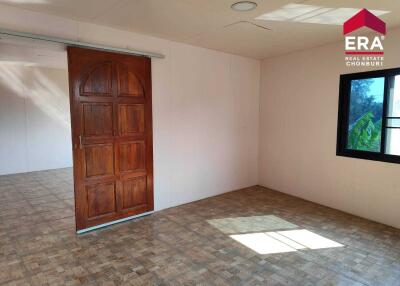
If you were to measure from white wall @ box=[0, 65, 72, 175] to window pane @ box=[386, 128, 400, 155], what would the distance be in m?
7.37

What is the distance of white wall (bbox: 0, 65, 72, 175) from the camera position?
6.48m

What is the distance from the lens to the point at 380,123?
3.70m

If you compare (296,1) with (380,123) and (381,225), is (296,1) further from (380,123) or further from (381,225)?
(381,225)

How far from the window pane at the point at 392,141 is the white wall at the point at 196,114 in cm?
238

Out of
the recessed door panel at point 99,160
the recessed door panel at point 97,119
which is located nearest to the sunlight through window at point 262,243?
the recessed door panel at point 99,160

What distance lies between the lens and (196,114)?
4.52m

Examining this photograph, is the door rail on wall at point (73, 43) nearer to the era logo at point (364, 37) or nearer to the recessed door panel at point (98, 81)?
the recessed door panel at point (98, 81)

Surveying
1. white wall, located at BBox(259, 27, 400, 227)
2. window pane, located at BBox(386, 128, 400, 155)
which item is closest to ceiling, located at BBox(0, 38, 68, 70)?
white wall, located at BBox(259, 27, 400, 227)

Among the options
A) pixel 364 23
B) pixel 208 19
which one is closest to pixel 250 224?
pixel 208 19

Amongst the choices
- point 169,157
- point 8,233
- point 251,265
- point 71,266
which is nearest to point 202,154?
point 169,157

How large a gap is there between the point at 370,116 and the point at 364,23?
4.32 ft

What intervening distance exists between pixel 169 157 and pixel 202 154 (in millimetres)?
706

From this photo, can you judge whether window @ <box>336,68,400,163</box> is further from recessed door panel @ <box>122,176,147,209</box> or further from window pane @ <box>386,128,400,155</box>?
recessed door panel @ <box>122,176,147,209</box>

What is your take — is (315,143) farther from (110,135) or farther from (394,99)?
(110,135)
